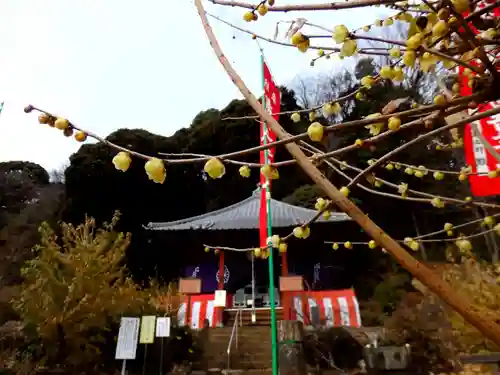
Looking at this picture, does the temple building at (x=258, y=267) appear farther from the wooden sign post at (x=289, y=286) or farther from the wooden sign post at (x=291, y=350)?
the wooden sign post at (x=291, y=350)

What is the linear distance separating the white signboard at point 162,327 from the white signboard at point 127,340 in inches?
24.8

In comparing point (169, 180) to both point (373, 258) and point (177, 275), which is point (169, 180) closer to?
point (177, 275)

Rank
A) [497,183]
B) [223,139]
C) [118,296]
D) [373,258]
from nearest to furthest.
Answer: [497,183], [118,296], [373,258], [223,139]

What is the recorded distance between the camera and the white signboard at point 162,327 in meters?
7.50

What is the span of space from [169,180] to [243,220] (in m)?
7.15

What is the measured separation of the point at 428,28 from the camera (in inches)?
37.9

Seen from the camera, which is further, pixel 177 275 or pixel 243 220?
pixel 177 275

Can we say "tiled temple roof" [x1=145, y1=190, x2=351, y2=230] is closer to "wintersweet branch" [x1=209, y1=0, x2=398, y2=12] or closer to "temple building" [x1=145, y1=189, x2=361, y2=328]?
"temple building" [x1=145, y1=189, x2=361, y2=328]

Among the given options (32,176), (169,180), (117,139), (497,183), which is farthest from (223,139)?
(497,183)

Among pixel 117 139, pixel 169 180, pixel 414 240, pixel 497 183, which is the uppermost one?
pixel 117 139

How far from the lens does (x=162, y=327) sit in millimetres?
7555

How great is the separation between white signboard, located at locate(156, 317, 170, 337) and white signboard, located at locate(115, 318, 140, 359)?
0.63m

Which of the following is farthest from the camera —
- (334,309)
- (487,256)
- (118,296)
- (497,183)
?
(487,256)

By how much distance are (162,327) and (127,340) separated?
2.76ft
